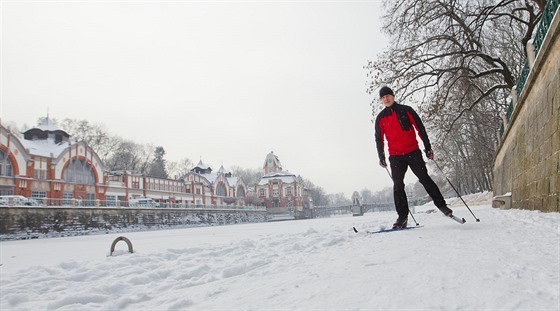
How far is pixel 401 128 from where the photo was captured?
5.95 m

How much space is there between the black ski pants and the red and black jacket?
4.2 inches

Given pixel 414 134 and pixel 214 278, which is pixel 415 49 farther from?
pixel 214 278

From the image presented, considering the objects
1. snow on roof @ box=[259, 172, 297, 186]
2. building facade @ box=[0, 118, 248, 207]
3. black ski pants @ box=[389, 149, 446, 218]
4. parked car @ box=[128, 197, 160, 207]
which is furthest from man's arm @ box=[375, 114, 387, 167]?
snow on roof @ box=[259, 172, 297, 186]

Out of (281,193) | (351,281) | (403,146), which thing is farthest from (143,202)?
(281,193)

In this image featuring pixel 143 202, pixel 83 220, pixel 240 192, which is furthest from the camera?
pixel 240 192

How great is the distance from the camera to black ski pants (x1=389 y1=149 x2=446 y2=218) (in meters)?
5.93

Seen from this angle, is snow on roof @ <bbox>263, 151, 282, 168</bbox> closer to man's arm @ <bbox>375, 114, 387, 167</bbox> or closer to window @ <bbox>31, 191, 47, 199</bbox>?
window @ <bbox>31, 191, 47, 199</bbox>

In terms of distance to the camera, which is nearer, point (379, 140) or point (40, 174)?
point (379, 140)

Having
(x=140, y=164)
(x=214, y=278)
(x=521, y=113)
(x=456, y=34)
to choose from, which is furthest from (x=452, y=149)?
(x=140, y=164)

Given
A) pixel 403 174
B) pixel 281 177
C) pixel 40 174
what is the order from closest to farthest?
pixel 403 174 → pixel 40 174 → pixel 281 177

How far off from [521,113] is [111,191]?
44.5m

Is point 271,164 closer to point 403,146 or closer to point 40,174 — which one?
point 40,174

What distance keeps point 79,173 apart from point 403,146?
42321 mm

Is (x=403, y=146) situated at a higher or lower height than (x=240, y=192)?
higher
